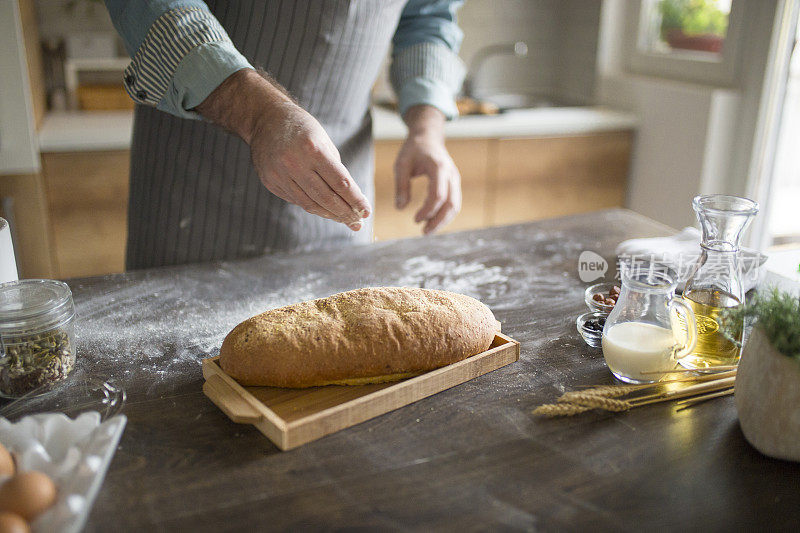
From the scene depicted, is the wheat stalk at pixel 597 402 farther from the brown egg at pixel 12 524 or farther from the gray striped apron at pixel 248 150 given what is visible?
the gray striped apron at pixel 248 150

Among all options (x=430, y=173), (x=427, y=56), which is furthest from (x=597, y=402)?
(x=427, y=56)

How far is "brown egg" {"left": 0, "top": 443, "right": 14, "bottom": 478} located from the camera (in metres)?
0.60

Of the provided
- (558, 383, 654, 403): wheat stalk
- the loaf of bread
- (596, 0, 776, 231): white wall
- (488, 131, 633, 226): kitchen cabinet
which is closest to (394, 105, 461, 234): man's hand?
the loaf of bread

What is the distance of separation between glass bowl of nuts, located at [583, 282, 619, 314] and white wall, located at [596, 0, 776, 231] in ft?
5.23

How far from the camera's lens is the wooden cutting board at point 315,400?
700 mm

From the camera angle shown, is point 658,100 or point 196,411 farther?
point 658,100

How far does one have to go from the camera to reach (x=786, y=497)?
638 millimetres

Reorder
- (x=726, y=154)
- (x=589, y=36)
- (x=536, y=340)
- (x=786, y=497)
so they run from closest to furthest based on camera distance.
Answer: (x=786, y=497)
(x=536, y=340)
(x=726, y=154)
(x=589, y=36)

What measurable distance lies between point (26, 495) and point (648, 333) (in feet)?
2.26

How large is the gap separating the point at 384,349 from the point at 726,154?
207 cm

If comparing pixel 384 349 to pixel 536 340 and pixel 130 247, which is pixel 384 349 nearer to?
pixel 536 340

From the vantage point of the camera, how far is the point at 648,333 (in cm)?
81

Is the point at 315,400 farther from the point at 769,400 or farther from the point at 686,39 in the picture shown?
the point at 686,39

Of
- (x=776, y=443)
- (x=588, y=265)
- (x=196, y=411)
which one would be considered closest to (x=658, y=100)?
(x=588, y=265)
